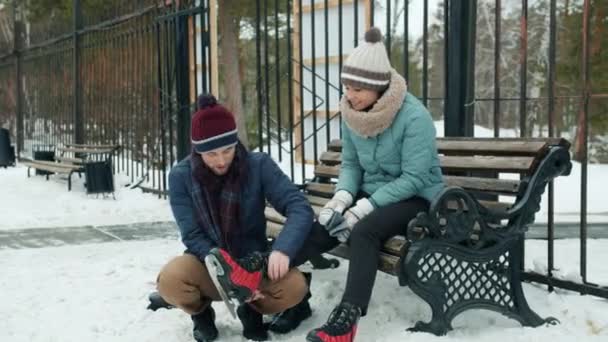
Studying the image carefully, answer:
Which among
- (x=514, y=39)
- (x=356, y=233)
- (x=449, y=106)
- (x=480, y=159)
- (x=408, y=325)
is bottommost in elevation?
(x=408, y=325)

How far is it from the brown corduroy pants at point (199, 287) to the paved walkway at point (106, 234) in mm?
3415

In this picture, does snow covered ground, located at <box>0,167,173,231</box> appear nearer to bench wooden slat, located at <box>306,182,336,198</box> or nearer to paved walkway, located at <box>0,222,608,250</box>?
paved walkway, located at <box>0,222,608,250</box>

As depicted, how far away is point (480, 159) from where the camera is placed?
4.09 metres

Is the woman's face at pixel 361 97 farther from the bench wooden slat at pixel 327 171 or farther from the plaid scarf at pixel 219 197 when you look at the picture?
the bench wooden slat at pixel 327 171

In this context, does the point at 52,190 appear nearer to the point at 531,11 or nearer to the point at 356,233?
the point at 356,233

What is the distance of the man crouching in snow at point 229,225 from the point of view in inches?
139

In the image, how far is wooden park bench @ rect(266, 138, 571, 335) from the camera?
3.45 metres

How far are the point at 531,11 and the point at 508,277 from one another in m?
28.8

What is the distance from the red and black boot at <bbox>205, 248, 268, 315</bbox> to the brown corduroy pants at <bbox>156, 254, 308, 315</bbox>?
0.19 metres

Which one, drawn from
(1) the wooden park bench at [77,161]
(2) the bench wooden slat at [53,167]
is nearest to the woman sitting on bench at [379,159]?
(1) the wooden park bench at [77,161]

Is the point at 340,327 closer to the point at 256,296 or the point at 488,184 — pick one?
the point at 256,296

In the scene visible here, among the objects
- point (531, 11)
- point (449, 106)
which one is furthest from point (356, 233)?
point (531, 11)

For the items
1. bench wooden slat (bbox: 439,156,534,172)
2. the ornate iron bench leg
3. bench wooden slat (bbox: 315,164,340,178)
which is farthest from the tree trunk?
the ornate iron bench leg

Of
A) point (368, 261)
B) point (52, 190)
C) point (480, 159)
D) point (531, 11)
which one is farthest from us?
point (531, 11)
